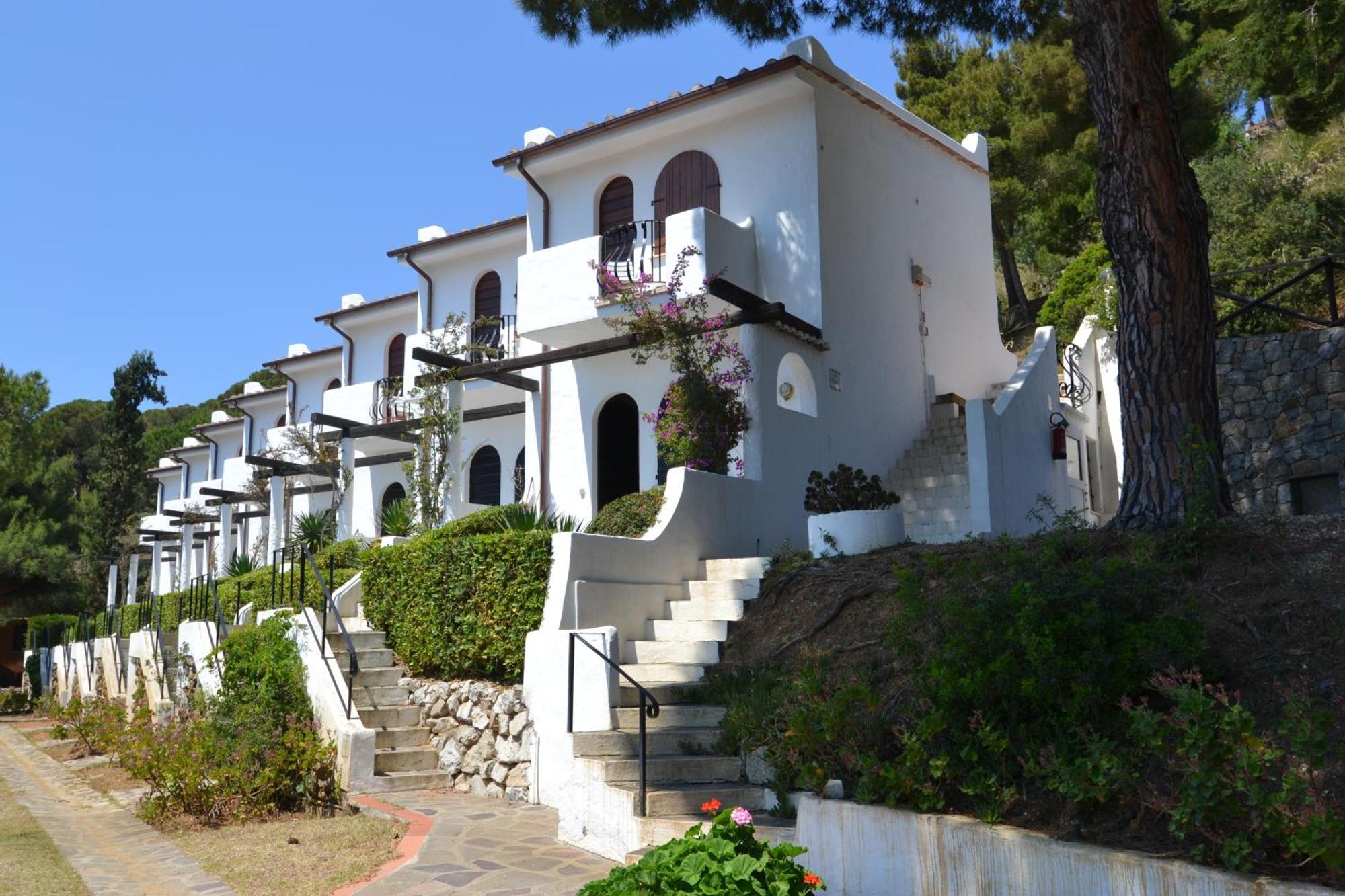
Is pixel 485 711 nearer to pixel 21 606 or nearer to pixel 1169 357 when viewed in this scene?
pixel 1169 357

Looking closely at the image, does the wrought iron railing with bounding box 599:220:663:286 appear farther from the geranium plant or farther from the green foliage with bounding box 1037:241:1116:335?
the green foliage with bounding box 1037:241:1116:335

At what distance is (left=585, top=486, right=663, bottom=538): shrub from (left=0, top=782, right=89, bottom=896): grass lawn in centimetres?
577

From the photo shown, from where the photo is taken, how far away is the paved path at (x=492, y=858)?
695cm

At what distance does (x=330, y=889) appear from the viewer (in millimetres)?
7051

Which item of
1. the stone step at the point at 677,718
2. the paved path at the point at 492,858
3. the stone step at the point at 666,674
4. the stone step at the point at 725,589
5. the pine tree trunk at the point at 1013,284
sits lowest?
the paved path at the point at 492,858

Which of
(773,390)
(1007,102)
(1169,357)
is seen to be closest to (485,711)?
(773,390)

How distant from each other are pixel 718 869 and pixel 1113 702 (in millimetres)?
2244

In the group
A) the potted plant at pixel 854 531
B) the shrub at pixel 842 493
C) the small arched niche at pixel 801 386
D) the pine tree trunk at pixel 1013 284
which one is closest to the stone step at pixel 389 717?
the potted plant at pixel 854 531

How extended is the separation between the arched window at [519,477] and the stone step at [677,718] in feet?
33.5

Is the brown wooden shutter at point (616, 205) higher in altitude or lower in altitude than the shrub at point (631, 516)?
higher

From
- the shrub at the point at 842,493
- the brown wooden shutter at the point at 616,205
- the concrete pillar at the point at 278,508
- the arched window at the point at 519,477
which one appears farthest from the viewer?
the concrete pillar at the point at 278,508

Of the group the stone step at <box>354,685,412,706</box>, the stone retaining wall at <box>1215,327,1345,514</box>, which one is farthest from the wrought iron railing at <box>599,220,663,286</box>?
the stone retaining wall at <box>1215,327,1345,514</box>

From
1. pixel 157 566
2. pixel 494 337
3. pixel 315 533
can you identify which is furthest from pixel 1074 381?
pixel 157 566

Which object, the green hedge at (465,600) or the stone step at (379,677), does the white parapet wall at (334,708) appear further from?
the green hedge at (465,600)
